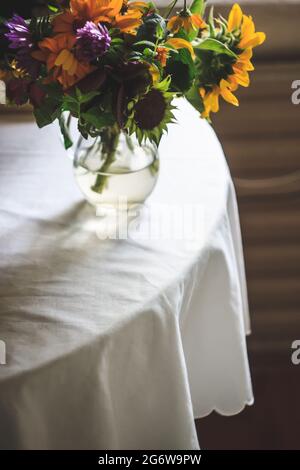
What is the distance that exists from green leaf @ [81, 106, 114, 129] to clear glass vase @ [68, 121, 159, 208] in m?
0.10

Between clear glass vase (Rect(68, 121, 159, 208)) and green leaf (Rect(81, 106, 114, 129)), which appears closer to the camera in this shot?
green leaf (Rect(81, 106, 114, 129))

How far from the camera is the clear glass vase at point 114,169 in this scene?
818 millimetres

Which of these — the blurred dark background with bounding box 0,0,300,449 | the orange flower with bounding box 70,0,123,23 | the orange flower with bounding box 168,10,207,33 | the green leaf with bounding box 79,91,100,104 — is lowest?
the blurred dark background with bounding box 0,0,300,449

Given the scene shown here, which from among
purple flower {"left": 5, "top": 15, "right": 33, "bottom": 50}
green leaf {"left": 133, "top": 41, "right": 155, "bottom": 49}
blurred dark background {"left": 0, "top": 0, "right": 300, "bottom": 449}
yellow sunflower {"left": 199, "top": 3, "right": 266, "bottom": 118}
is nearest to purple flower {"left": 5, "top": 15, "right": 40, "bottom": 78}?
purple flower {"left": 5, "top": 15, "right": 33, "bottom": 50}

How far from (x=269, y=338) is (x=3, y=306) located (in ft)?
3.39

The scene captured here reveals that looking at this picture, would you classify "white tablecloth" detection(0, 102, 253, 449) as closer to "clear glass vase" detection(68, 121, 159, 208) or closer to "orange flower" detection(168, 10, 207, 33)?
"clear glass vase" detection(68, 121, 159, 208)

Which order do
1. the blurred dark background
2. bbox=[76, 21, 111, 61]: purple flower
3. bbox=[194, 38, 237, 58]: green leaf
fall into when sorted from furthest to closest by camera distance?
the blurred dark background
bbox=[194, 38, 237, 58]: green leaf
bbox=[76, 21, 111, 61]: purple flower

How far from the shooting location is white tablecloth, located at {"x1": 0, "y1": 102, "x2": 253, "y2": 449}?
0.67 meters

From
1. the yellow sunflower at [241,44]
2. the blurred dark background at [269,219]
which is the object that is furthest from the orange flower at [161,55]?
the blurred dark background at [269,219]

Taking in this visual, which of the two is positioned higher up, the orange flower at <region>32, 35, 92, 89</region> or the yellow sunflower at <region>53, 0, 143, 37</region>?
the yellow sunflower at <region>53, 0, 143, 37</region>

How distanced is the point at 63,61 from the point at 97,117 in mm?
75

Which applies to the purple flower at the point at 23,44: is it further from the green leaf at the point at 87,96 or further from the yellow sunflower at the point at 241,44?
the yellow sunflower at the point at 241,44

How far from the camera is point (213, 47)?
29.2 inches
